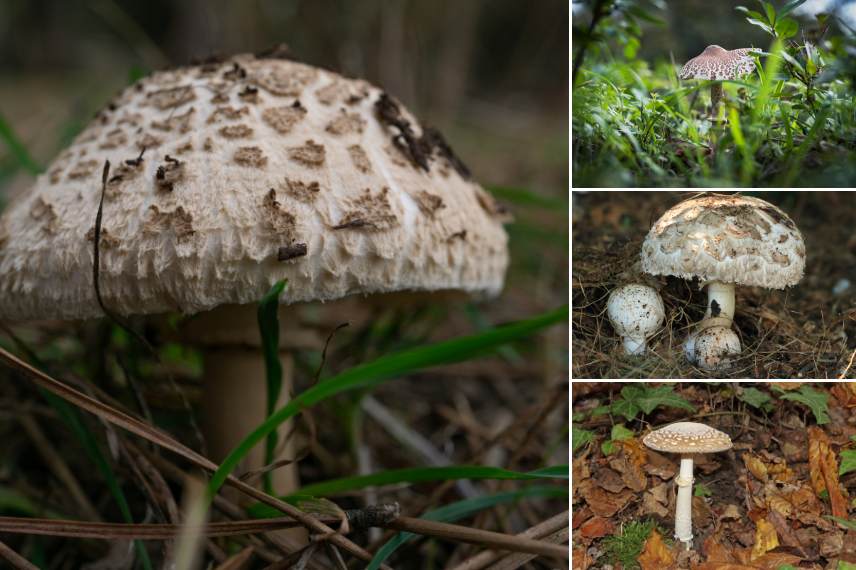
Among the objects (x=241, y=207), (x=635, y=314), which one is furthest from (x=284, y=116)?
(x=635, y=314)

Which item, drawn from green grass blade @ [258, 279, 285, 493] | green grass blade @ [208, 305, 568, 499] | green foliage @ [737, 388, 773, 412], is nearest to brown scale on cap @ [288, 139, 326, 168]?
green grass blade @ [258, 279, 285, 493]

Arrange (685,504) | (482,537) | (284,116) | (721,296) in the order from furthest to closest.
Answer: (721,296) < (284,116) < (685,504) < (482,537)

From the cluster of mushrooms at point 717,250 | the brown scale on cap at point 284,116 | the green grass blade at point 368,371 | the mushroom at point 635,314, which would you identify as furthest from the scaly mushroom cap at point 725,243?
the brown scale on cap at point 284,116

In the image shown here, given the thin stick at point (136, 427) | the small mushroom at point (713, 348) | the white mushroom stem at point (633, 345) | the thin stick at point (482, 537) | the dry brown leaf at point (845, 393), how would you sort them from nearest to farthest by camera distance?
the thin stick at point (482, 537), the thin stick at point (136, 427), the dry brown leaf at point (845, 393), the small mushroom at point (713, 348), the white mushroom stem at point (633, 345)

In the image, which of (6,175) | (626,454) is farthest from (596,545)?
(6,175)

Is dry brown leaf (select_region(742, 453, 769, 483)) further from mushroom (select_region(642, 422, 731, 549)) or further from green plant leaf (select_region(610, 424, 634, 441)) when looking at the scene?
green plant leaf (select_region(610, 424, 634, 441))

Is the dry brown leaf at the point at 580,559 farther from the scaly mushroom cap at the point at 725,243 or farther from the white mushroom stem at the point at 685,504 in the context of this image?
the scaly mushroom cap at the point at 725,243

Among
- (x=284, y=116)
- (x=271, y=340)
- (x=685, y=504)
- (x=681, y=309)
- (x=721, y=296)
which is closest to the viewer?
(x=271, y=340)

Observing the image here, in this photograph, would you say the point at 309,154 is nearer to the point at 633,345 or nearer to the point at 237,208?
the point at 237,208
